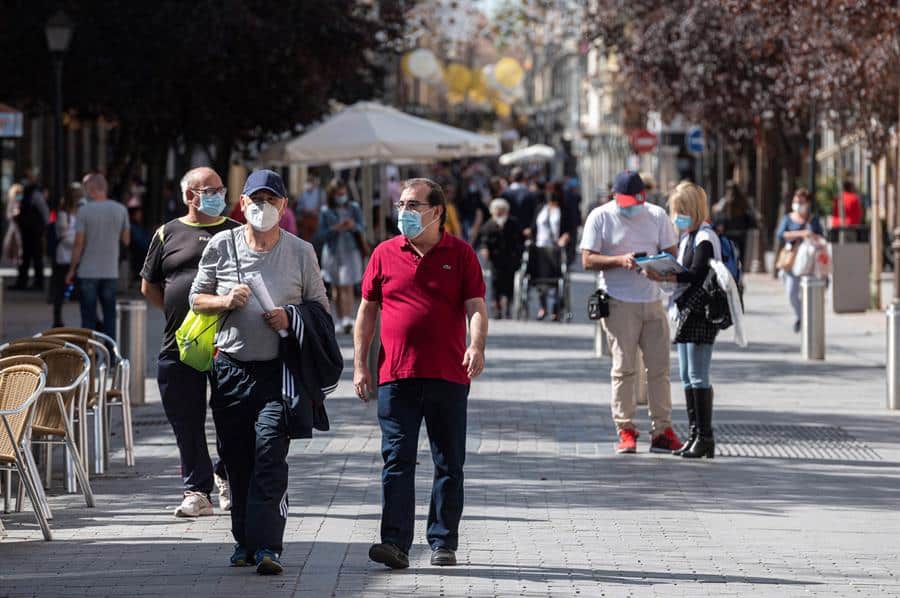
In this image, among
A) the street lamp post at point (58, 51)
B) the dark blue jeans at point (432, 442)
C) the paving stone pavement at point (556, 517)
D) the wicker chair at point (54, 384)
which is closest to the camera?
the paving stone pavement at point (556, 517)

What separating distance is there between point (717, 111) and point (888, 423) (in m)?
23.0

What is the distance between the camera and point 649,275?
1215 cm

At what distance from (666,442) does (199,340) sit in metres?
4.72

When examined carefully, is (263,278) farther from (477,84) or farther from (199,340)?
(477,84)

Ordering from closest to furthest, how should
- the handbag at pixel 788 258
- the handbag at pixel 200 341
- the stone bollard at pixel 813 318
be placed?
the handbag at pixel 200 341
the stone bollard at pixel 813 318
the handbag at pixel 788 258

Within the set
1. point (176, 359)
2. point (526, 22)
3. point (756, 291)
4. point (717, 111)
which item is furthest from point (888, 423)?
point (526, 22)

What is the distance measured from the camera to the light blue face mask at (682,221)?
12375 mm

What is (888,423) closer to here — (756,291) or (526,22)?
(756,291)

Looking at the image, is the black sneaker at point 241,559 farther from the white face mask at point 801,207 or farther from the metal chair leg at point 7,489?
the white face mask at point 801,207

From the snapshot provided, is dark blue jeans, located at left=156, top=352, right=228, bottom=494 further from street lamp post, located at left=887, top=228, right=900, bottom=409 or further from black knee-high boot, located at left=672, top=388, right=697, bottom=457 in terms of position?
street lamp post, located at left=887, top=228, right=900, bottom=409

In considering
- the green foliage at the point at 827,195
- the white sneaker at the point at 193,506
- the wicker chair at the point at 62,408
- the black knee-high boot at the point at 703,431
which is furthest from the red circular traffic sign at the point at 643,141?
the white sneaker at the point at 193,506

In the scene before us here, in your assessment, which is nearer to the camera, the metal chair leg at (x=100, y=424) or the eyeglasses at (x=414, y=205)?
Result: the eyeglasses at (x=414, y=205)

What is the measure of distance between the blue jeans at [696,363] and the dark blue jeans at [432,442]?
4.21 metres

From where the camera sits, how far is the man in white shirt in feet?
40.8
